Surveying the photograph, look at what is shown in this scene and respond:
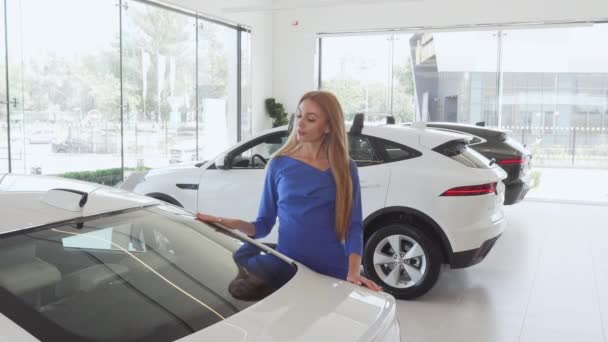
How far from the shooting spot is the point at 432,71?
457 inches

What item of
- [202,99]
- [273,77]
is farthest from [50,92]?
[273,77]

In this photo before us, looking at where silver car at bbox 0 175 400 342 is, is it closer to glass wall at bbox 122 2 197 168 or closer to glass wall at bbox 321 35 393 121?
glass wall at bbox 122 2 197 168

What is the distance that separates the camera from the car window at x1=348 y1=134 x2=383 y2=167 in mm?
4805

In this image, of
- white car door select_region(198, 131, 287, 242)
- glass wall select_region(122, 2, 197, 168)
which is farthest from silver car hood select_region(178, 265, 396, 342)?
glass wall select_region(122, 2, 197, 168)

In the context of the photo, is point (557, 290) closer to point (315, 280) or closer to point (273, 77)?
point (315, 280)

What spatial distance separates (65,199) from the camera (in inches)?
75.0

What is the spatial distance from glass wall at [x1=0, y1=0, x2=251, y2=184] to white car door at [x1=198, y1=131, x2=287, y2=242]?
3.38 m

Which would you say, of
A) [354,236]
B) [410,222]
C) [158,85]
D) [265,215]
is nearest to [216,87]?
[158,85]

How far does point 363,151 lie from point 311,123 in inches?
97.7

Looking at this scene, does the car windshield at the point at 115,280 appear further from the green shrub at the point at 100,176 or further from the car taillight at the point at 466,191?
the green shrub at the point at 100,176

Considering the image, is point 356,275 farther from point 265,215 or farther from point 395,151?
point 395,151

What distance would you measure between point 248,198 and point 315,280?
10.1ft

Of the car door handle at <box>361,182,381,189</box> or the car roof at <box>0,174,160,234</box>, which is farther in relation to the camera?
the car door handle at <box>361,182,381,189</box>

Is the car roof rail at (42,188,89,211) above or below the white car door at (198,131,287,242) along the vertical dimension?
above
